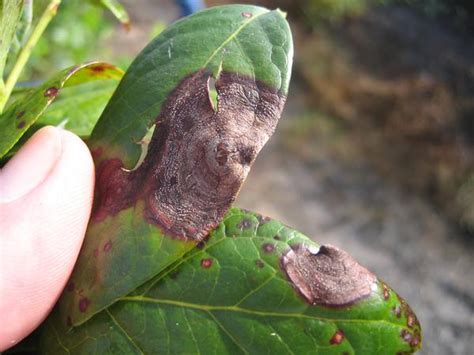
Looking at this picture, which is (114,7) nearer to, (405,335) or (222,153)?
(222,153)

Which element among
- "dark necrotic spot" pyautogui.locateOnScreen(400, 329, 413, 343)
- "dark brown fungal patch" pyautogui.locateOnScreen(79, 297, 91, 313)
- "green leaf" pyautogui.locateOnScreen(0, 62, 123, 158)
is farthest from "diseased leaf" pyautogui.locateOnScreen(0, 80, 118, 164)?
"dark necrotic spot" pyautogui.locateOnScreen(400, 329, 413, 343)

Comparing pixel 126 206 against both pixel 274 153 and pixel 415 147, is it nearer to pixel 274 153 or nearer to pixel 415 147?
pixel 274 153

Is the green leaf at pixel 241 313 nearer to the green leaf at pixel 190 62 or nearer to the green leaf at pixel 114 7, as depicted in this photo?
the green leaf at pixel 190 62

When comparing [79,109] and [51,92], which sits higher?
[51,92]

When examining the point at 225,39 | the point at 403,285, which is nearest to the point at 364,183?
the point at 403,285

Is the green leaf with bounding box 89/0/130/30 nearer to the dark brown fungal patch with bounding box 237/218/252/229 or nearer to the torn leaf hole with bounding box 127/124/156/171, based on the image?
the torn leaf hole with bounding box 127/124/156/171

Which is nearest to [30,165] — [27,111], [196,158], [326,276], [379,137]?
[27,111]

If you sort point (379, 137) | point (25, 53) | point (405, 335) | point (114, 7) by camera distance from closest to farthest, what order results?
point (405, 335), point (25, 53), point (114, 7), point (379, 137)
